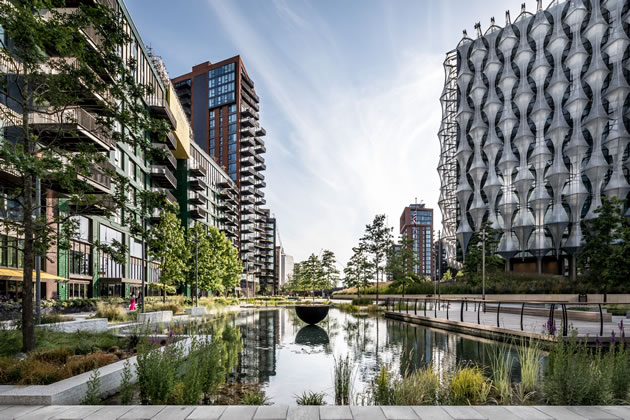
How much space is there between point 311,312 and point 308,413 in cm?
1921

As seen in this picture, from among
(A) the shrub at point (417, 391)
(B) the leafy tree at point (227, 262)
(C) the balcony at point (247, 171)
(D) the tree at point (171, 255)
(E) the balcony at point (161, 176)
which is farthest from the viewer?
(C) the balcony at point (247, 171)

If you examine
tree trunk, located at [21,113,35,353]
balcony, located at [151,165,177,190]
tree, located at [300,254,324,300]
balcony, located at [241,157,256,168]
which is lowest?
tree, located at [300,254,324,300]

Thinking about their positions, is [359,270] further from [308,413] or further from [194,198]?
[308,413]

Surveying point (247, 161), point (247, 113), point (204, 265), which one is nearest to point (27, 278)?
point (204, 265)

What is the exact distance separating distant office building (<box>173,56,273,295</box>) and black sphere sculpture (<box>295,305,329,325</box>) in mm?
78354

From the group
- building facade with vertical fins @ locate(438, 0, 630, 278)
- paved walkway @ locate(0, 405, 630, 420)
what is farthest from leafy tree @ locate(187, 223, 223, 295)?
building facade with vertical fins @ locate(438, 0, 630, 278)

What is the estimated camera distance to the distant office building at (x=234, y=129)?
10394 centimetres

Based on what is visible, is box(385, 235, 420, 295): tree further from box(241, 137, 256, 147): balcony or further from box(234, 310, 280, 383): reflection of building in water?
box(241, 137, 256, 147): balcony

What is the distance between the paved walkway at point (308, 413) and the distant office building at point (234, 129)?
3821 inches

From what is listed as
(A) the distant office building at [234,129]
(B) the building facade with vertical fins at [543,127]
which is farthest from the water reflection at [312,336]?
(A) the distant office building at [234,129]

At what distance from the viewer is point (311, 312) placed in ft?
82.7

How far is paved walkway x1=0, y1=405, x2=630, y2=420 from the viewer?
6.03 metres

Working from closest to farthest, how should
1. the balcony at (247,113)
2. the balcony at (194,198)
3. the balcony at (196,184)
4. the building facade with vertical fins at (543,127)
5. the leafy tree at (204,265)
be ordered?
the leafy tree at (204,265) → the building facade with vertical fins at (543,127) → the balcony at (196,184) → the balcony at (194,198) → the balcony at (247,113)

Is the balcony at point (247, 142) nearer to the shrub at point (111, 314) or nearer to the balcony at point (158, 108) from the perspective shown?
the balcony at point (158, 108)
